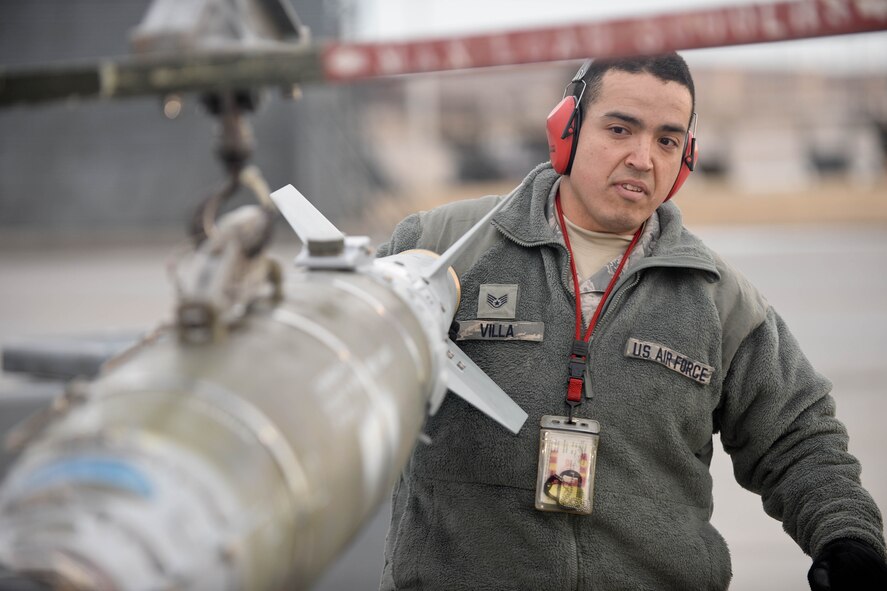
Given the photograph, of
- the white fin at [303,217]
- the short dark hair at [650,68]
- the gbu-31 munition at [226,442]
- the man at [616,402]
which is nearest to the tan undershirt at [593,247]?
the man at [616,402]

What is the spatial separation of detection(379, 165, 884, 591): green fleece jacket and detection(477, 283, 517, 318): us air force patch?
2 cm

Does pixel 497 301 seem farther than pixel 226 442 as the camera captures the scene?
Yes

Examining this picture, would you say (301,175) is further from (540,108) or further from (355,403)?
(355,403)

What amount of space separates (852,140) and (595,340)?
24231mm

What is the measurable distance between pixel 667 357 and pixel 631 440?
21 cm

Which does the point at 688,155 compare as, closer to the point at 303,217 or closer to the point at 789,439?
the point at 789,439

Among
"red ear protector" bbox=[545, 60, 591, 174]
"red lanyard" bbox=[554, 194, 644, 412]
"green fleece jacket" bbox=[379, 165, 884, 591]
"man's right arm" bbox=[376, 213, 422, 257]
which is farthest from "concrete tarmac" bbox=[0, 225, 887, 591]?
"red ear protector" bbox=[545, 60, 591, 174]

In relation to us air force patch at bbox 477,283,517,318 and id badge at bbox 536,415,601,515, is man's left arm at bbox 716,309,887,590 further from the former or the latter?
us air force patch at bbox 477,283,517,318

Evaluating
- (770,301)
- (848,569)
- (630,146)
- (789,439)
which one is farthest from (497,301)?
(770,301)

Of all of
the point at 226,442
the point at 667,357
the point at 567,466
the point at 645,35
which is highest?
the point at 645,35

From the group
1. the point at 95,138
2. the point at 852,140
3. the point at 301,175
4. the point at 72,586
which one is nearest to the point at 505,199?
the point at 72,586

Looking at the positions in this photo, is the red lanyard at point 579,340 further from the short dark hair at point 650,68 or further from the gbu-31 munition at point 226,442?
the gbu-31 munition at point 226,442

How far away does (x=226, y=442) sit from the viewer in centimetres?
111

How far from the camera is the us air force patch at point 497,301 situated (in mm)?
2158
